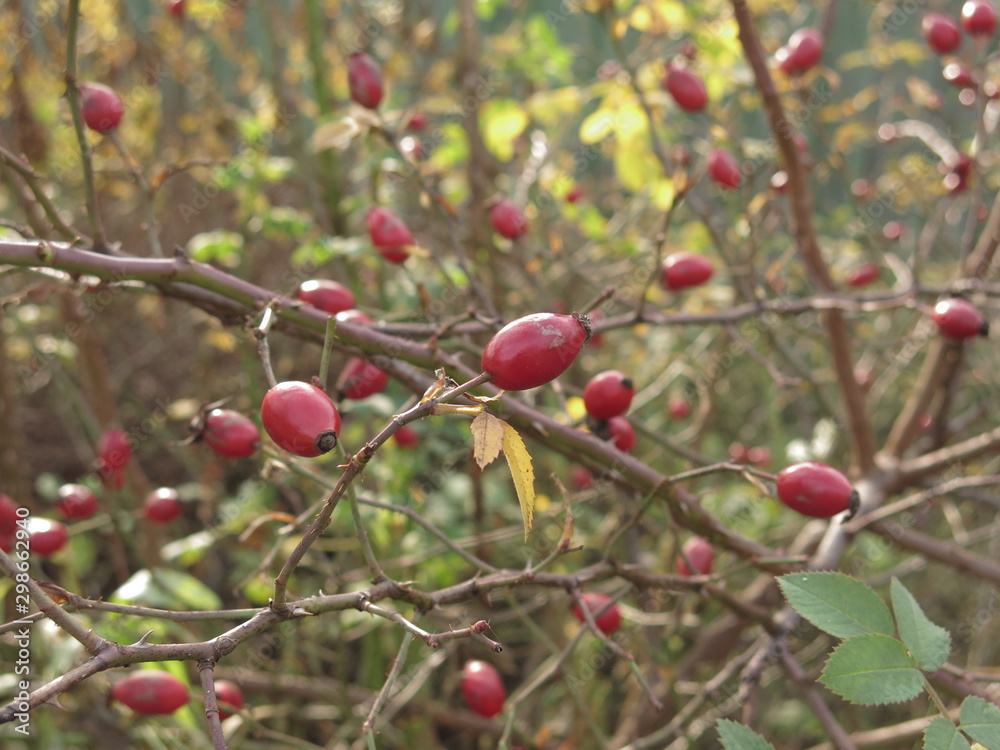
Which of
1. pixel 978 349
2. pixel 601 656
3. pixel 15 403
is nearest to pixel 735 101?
pixel 978 349

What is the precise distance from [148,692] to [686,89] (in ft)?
5.62

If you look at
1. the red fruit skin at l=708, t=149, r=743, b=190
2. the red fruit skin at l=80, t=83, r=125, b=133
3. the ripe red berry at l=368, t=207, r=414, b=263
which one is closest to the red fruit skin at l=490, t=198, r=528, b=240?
the ripe red berry at l=368, t=207, r=414, b=263

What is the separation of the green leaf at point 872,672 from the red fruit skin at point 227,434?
2.79ft

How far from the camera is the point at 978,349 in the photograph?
2947mm

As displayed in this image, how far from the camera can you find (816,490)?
1.14 meters

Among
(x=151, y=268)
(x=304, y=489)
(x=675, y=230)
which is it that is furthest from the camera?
(x=675, y=230)

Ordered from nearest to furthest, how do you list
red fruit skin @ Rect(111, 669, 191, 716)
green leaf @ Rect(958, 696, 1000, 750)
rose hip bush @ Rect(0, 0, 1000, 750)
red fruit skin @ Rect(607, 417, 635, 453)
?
1. green leaf @ Rect(958, 696, 1000, 750)
2. rose hip bush @ Rect(0, 0, 1000, 750)
3. red fruit skin @ Rect(111, 669, 191, 716)
4. red fruit skin @ Rect(607, 417, 635, 453)

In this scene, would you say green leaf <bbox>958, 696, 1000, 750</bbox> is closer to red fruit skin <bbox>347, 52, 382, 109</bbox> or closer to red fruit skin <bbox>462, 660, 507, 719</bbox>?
red fruit skin <bbox>462, 660, 507, 719</bbox>

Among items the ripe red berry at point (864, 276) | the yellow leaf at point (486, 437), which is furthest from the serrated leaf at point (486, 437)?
the ripe red berry at point (864, 276)

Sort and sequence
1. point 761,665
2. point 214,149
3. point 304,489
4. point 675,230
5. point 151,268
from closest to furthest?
Answer: point 151,268, point 761,665, point 304,489, point 675,230, point 214,149

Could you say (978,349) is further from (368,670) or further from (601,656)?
(368,670)

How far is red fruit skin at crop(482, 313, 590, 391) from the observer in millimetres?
809

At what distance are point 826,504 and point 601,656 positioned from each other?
1432 mm

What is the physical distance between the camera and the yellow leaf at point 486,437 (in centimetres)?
74
